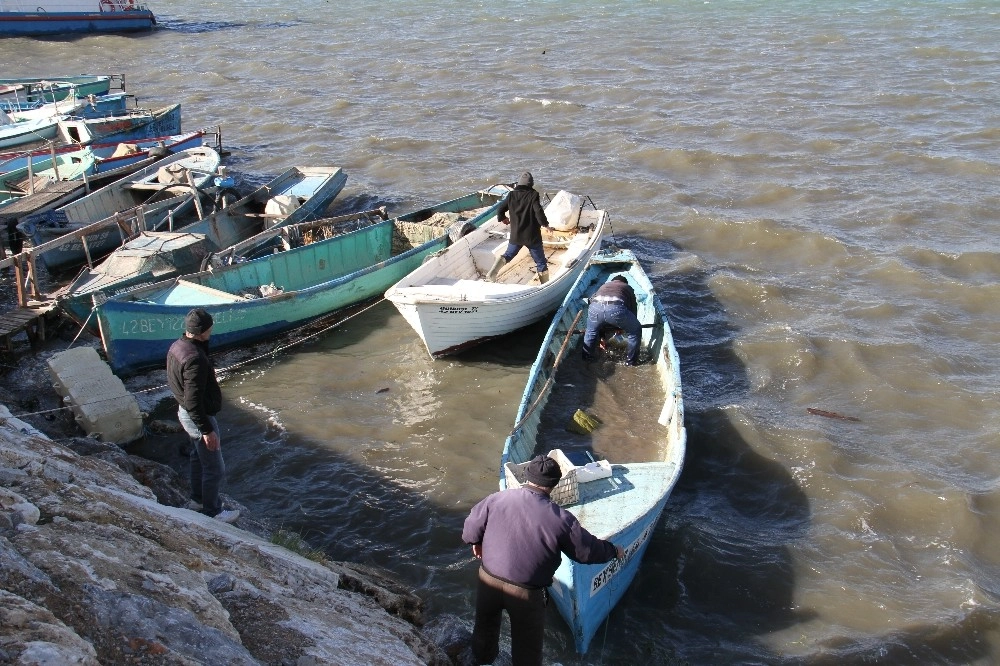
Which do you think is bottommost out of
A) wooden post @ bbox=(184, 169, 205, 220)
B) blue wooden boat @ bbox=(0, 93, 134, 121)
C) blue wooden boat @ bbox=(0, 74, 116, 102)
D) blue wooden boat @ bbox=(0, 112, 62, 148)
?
wooden post @ bbox=(184, 169, 205, 220)

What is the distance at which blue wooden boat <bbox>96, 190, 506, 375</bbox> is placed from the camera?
11.2 m

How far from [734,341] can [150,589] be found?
1055 cm

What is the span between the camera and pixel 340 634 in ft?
16.8

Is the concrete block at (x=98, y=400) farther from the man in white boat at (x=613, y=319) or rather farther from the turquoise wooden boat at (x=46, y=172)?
the turquoise wooden boat at (x=46, y=172)

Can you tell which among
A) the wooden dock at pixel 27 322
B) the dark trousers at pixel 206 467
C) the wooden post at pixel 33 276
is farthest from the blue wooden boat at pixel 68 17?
the dark trousers at pixel 206 467

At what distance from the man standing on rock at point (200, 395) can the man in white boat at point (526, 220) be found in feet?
20.7

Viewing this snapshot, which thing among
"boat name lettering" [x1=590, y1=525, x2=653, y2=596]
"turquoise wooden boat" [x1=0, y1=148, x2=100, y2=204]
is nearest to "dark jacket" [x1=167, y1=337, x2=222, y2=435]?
"boat name lettering" [x1=590, y1=525, x2=653, y2=596]

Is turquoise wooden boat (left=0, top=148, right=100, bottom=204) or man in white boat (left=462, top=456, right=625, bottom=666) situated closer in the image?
man in white boat (left=462, top=456, right=625, bottom=666)

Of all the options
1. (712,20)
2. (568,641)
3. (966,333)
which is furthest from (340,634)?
(712,20)

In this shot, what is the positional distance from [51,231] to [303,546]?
31.0 feet

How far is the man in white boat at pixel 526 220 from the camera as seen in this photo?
1247 centimetres

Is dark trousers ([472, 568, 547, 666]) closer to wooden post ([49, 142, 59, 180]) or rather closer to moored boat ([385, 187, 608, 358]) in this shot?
moored boat ([385, 187, 608, 358])

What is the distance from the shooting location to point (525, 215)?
41.2 feet

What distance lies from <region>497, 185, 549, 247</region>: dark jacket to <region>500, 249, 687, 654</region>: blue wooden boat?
39.5 inches
